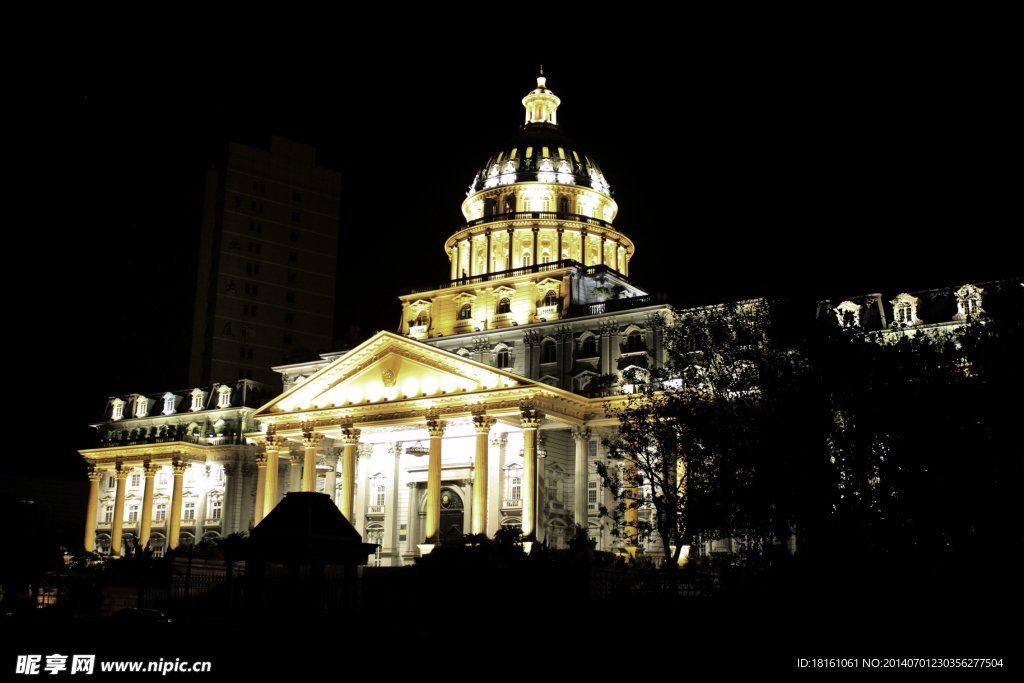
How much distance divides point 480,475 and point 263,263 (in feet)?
200

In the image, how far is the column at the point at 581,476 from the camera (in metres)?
62.4

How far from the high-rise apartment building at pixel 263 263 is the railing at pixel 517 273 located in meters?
37.1

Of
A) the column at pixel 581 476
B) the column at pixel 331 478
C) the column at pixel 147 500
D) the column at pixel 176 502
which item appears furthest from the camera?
the column at pixel 147 500

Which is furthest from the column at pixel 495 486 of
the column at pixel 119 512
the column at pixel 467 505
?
the column at pixel 119 512

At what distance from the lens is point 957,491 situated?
102 feet

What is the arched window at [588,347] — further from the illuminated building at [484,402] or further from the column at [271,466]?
the column at [271,466]

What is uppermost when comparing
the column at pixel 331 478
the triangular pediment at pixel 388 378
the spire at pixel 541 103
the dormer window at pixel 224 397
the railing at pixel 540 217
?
the spire at pixel 541 103

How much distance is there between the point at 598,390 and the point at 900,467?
98.5 ft

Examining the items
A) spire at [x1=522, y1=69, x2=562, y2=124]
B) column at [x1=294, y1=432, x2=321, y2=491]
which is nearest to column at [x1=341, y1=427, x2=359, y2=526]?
column at [x1=294, y1=432, x2=321, y2=491]

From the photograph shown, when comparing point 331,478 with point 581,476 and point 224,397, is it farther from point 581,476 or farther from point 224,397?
point 581,476

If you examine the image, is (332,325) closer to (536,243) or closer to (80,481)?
(80,481)

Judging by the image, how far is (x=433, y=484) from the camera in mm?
60906

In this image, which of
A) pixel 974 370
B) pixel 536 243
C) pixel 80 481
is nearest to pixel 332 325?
pixel 80 481

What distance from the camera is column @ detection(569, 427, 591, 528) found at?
205ft
